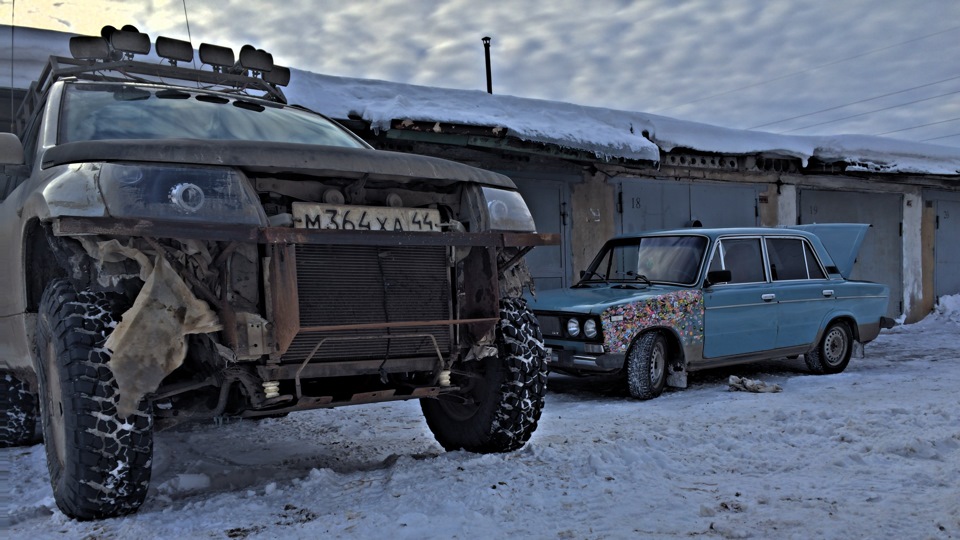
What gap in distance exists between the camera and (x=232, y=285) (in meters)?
3.12

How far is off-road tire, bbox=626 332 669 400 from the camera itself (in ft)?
21.6

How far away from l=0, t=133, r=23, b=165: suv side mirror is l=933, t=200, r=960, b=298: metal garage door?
15.8m

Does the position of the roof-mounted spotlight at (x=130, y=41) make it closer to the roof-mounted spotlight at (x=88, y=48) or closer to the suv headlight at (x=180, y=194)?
the roof-mounted spotlight at (x=88, y=48)

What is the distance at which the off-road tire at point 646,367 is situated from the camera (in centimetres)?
659

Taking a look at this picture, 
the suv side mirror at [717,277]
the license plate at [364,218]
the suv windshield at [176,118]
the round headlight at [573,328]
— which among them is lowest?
the round headlight at [573,328]

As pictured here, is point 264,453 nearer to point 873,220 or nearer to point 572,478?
point 572,478

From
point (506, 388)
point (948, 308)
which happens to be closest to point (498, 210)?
point (506, 388)

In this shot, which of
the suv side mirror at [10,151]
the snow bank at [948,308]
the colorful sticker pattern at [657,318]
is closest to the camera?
the suv side mirror at [10,151]

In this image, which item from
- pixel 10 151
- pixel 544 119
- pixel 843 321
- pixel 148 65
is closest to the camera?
pixel 10 151

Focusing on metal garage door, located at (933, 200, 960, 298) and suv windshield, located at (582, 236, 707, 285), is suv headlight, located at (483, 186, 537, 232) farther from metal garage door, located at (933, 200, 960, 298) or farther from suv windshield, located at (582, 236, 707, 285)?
metal garage door, located at (933, 200, 960, 298)

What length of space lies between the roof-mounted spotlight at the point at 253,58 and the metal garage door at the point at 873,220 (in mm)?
10664

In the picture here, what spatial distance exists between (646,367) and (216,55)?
13.6 feet

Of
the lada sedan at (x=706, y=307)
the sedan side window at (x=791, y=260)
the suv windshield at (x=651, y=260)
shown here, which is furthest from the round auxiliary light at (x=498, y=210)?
the sedan side window at (x=791, y=260)

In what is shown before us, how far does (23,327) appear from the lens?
3.63 m
